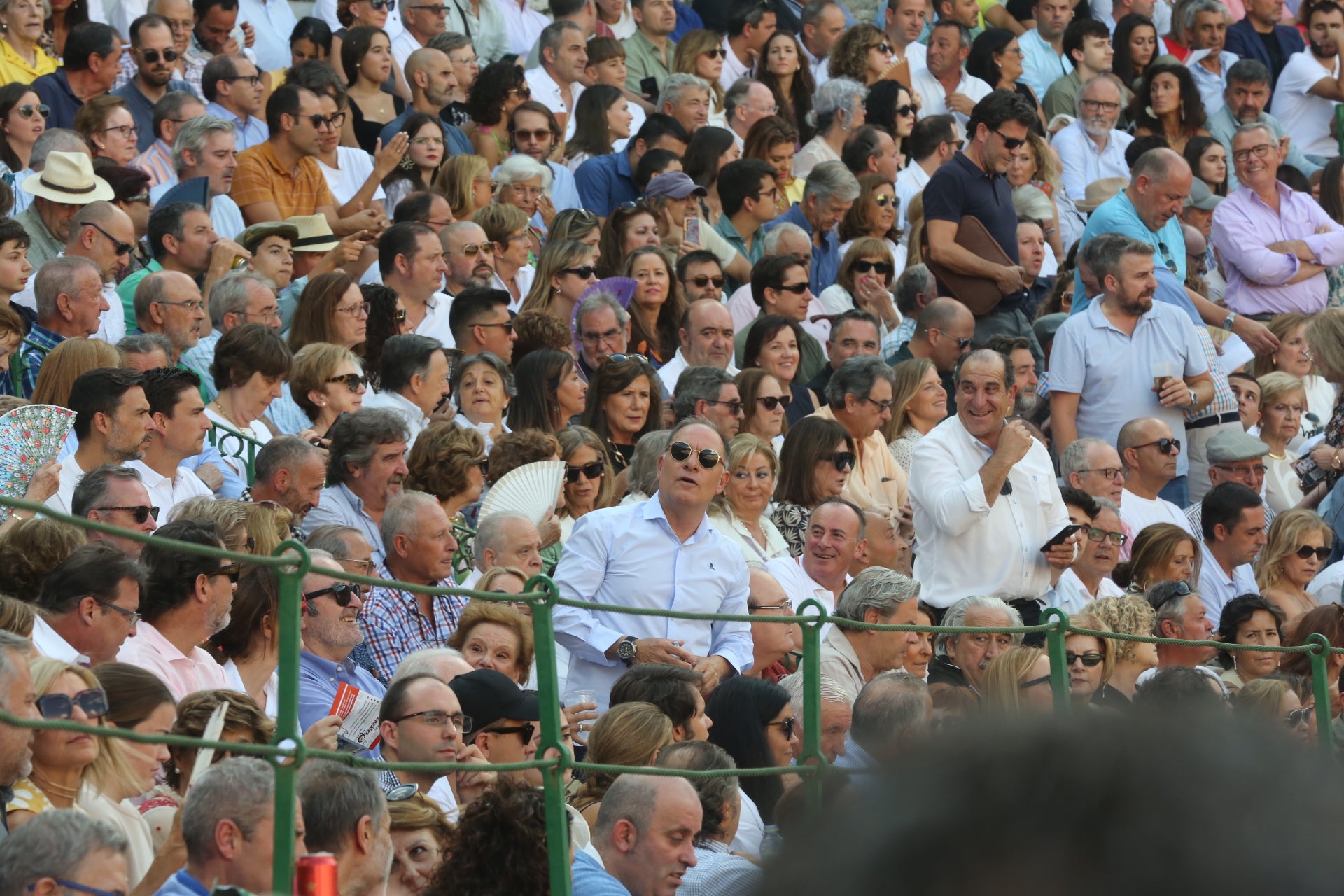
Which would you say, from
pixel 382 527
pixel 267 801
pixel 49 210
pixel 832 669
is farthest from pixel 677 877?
pixel 49 210

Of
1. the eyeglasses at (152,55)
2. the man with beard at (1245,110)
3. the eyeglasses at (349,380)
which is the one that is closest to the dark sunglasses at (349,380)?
the eyeglasses at (349,380)

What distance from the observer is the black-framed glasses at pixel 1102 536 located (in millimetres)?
7973

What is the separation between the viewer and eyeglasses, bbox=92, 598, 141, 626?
15.3 ft

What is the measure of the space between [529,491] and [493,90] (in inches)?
188

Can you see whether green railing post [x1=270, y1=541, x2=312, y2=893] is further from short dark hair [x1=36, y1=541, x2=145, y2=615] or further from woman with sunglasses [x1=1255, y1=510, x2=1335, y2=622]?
woman with sunglasses [x1=1255, y1=510, x2=1335, y2=622]

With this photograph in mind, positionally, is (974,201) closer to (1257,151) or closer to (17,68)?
(1257,151)

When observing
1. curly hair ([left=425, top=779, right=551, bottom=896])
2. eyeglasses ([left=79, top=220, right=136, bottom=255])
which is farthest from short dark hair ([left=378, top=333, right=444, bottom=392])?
curly hair ([left=425, top=779, right=551, bottom=896])

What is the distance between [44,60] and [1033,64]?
761 cm

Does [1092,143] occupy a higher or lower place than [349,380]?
higher

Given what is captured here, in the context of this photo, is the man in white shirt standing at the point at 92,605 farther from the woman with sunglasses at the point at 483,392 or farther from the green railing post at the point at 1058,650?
the woman with sunglasses at the point at 483,392

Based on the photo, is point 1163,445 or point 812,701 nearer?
point 812,701

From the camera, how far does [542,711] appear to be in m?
3.80

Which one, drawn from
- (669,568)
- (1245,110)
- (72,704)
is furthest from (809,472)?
(1245,110)

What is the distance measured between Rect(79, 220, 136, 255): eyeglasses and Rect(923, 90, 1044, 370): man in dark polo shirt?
4.58 meters
